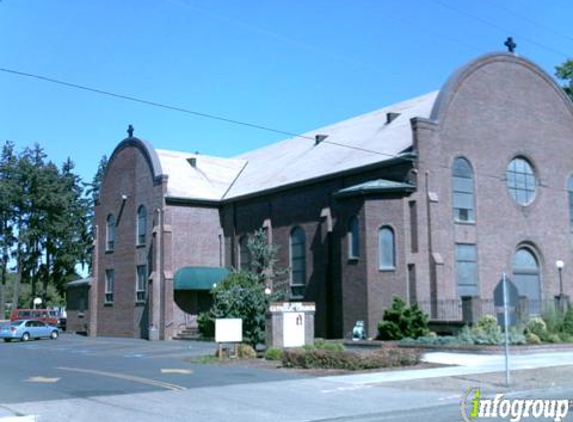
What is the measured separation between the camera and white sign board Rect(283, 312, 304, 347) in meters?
25.2

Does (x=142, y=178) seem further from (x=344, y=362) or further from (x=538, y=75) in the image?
(x=344, y=362)

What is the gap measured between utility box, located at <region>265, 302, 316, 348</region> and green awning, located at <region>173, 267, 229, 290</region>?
17437mm

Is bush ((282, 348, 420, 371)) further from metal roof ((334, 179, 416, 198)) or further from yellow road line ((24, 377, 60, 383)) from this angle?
metal roof ((334, 179, 416, 198))

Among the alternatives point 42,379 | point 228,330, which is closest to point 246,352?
point 228,330

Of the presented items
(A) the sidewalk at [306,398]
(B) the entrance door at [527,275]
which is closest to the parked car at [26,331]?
(B) the entrance door at [527,275]

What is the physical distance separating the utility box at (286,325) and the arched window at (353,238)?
29.8 feet

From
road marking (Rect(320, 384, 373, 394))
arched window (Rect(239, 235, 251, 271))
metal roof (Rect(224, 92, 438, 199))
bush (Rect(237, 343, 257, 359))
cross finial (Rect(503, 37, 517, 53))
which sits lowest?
road marking (Rect(320, 384, 373, 394))

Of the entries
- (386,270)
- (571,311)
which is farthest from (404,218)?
(571,311)

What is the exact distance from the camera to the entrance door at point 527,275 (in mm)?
37438

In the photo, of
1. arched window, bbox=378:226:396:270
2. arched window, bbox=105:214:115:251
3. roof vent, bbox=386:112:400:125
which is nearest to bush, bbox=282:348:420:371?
arched window, bbox=378:226:396:270

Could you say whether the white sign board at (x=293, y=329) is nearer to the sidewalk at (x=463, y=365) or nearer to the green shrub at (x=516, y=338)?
the sidewalk at (x=463, y=365)

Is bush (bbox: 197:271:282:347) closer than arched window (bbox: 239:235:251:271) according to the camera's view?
Yes

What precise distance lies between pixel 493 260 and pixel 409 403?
23.3m

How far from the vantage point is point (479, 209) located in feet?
119
